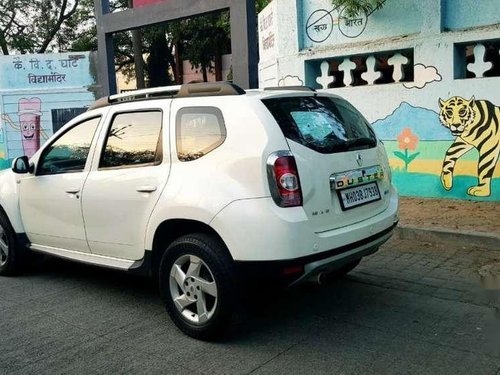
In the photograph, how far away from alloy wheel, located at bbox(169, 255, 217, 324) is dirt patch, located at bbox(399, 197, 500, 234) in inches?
139

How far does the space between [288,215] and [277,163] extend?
34cm

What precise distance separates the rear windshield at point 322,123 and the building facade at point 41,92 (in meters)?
10.9

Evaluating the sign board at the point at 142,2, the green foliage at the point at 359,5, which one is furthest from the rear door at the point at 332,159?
the sign board at the point at 142,2

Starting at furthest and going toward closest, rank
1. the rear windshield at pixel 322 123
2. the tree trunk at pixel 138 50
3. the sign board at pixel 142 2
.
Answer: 1. the tree trunk at pixel 138 50
2. the sign board at pixel 142 2
3. the rear windshield at pixel 322 123

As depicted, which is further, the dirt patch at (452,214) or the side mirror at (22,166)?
the dirt patch at (452,214)

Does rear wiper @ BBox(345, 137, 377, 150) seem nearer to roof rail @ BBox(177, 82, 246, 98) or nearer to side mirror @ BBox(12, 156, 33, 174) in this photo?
roof rail @ BBox(177, 82, 246, 98)

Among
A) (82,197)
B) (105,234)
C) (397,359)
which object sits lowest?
(397,359)

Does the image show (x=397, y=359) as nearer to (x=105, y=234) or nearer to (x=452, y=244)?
(x=105, y=234)

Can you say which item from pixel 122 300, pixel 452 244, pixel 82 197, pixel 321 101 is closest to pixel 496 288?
pixel 452 244

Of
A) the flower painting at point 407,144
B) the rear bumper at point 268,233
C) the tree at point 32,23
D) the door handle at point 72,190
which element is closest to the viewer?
the rear bumper at point 268,233

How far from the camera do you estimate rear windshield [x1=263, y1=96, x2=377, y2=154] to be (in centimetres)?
372

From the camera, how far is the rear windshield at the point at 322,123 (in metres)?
3.72

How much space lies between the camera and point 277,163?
11.4ft

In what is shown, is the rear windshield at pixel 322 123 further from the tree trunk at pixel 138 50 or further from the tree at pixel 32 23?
the tree at pixel 32 23
